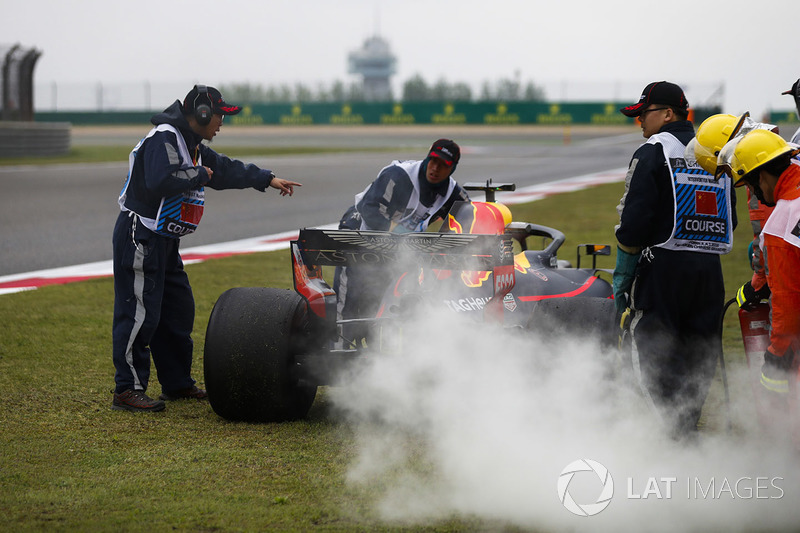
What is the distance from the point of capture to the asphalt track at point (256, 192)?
11.3 metres

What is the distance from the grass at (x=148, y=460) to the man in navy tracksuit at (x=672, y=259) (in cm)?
71

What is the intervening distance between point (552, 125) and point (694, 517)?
44.3m

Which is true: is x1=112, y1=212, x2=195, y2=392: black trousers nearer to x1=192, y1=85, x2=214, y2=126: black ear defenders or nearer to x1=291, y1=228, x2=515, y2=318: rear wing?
x1=192, y1=85, x2=214, y2=126: black ear defenders

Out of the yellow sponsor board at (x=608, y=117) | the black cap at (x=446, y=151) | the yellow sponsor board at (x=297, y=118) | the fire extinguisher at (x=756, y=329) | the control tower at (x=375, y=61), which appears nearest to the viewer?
the fire extinguisher at (x=756, y=329)

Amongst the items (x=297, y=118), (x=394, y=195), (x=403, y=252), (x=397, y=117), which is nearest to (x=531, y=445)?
(x=403, y=252)

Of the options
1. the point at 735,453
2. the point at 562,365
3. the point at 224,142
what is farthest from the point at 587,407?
the point at 224,142

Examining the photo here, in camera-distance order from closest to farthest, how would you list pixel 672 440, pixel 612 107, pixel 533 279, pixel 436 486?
pixel 436 486, pixel 672 440, pixel 533 279, pixel 612 107

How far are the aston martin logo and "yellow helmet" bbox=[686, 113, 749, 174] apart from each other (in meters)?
1.15

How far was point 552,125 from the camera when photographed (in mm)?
46844

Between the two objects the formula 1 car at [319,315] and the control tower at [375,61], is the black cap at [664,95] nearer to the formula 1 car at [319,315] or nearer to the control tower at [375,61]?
the formula 1 car at [319,315]

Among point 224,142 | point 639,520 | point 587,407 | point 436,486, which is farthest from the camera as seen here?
point 224,142

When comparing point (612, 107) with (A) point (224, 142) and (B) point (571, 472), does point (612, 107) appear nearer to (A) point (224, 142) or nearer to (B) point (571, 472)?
(A) point (224, 142)

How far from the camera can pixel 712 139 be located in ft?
13.5

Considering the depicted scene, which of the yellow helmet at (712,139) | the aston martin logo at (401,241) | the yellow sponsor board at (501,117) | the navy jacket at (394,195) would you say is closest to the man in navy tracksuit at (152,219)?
the aston martin logo at (401,241)
